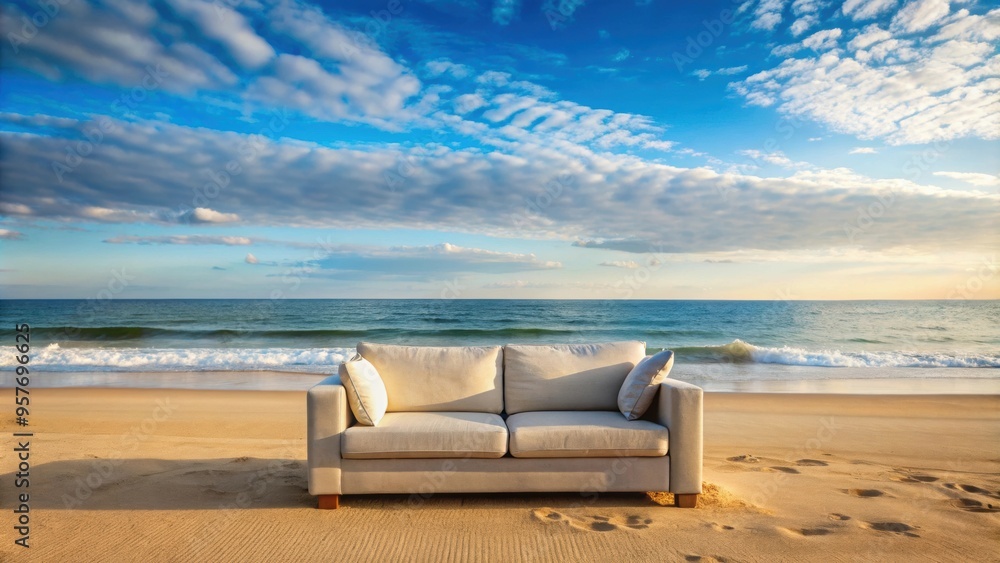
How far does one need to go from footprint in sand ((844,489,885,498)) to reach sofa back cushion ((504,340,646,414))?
1.52m

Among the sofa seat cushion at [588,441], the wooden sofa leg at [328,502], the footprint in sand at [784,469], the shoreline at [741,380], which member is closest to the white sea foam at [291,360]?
the shoreline at [741,380]

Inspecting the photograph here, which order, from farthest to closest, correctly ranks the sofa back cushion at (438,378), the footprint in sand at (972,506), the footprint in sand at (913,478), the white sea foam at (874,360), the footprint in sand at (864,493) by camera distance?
the white sea foam at (874,360) → the sofa back cushion at (438,378) → the footprint in sand at (913,478) → the footprint in sand at (864,493) → the footprint in sand at (972,506)

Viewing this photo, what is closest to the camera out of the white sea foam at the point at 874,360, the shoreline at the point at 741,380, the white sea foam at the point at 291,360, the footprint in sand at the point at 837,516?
the footprint in sand at the point at 837,516

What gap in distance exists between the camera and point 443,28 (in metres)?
6.87

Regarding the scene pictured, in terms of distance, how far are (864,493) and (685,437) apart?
1267 mm

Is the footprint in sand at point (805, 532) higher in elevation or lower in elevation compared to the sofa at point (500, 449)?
lower

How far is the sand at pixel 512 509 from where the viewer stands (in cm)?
264

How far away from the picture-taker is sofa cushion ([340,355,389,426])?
10.8 feet

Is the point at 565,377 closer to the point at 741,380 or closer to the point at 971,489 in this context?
the point at 971,489

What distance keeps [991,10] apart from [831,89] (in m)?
1.55

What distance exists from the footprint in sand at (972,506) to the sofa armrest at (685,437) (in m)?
1.51

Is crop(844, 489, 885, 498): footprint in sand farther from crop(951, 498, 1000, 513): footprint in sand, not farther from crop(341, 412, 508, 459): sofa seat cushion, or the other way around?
crop(341, 412, 508, 459): sofa seat cushion

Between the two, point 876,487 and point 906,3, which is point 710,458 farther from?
point 906,3

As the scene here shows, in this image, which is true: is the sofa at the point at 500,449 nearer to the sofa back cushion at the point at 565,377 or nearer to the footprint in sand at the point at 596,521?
the footprint in sand at the point at 596,521
